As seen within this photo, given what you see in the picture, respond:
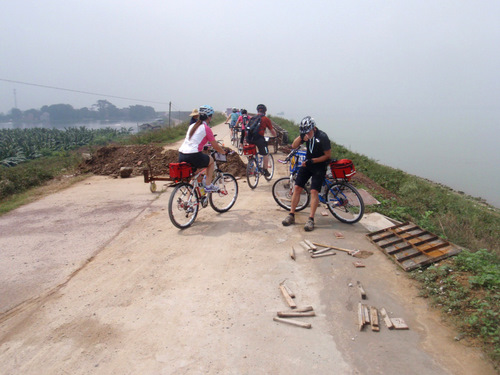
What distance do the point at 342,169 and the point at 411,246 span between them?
5.51 ft

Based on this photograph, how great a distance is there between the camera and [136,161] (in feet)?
37.1

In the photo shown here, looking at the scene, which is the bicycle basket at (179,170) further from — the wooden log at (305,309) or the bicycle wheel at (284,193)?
the wooden log at (305,309)

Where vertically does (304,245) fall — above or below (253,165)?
below

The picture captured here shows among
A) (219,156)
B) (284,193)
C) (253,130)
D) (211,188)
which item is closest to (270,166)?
(253,130)

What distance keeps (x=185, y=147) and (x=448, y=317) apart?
4.49 metres

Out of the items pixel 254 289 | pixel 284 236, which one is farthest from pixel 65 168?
pixel 254 289

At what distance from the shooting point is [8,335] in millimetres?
3293

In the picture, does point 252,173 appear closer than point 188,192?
No

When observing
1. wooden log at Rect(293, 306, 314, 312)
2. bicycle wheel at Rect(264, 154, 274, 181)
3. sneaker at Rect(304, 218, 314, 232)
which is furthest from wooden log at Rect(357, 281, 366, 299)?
bicycle wheel at Rect(264, 154, 274, 181)

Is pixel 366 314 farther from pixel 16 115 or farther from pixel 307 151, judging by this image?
pixel 16 115

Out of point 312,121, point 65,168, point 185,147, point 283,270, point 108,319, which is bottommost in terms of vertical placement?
point 65,168

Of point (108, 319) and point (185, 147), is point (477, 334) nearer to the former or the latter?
point (108, 319)

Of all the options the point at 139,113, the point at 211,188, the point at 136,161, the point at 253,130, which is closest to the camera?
the point at 211,188

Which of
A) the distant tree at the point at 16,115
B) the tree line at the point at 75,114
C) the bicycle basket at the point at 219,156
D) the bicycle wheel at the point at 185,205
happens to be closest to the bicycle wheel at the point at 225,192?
the bicycle basket at the point at 219,156
